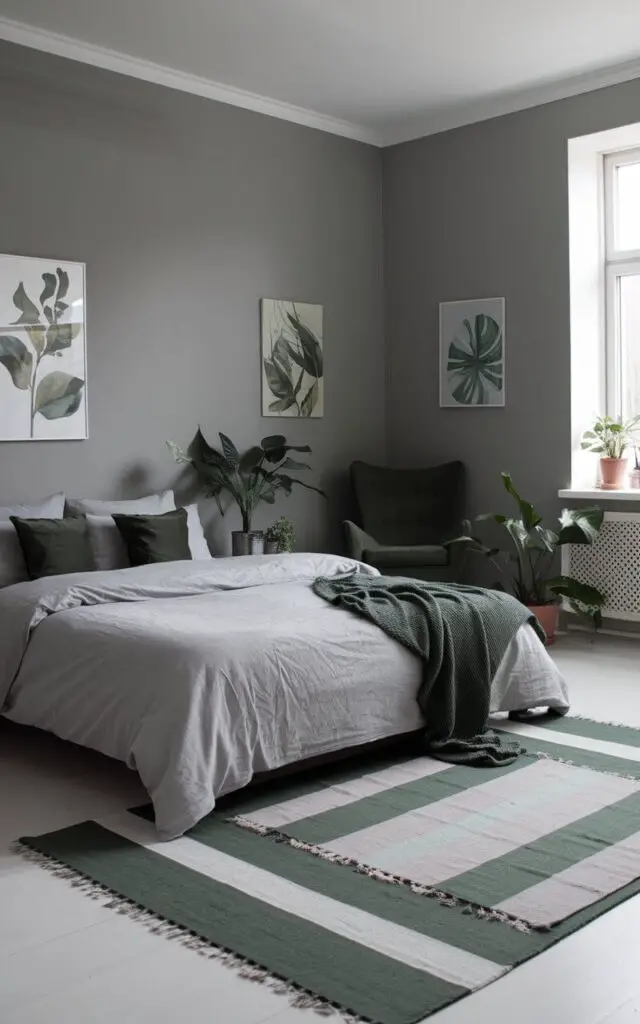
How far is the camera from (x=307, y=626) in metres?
3.80

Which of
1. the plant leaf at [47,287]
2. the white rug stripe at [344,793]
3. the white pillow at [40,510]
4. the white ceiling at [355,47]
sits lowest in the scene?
the white rug stripe at [344,793]

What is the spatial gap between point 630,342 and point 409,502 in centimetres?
160

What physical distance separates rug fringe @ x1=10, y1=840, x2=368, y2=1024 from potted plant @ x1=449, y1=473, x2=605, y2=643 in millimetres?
3472

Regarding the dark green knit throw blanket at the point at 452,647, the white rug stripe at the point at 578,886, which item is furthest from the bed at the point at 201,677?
the white rug stripe at the point at 578,886

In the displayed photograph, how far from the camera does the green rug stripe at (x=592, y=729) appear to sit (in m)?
4.16

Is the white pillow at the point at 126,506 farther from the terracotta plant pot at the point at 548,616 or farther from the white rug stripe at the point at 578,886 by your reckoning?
the white rug stripe at the point at 578,886

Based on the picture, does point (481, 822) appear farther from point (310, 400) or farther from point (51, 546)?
point (310, 400)

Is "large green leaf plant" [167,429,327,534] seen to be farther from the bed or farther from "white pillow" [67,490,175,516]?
the bed

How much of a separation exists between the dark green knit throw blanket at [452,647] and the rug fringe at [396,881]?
90cm

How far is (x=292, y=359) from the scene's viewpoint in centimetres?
656

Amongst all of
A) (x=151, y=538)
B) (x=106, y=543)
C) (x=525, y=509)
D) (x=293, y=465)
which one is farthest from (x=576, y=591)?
(x=106, y=543)

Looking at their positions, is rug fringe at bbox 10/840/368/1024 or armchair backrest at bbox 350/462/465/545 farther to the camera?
armchair backrest at bbox 350/462/465/545

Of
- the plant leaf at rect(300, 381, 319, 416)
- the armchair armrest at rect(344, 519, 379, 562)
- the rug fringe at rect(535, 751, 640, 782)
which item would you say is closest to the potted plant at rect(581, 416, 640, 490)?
the armchair armrest at rect(344, 519, 379, 562)

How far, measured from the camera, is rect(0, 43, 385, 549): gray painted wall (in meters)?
5.31
